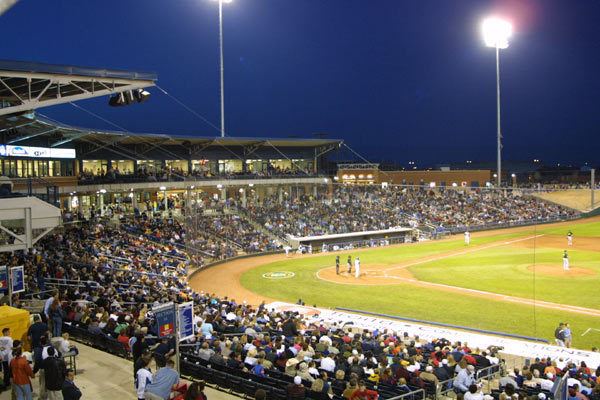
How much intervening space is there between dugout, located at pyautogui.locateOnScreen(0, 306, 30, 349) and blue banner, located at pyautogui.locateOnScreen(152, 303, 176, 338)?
394 cm

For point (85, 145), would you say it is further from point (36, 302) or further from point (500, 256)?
point (500, 256)

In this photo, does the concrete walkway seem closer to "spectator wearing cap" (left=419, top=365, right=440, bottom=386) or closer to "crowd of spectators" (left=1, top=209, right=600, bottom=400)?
"crowd of spectators" (left=1, top=209, right=600, bottom=400)

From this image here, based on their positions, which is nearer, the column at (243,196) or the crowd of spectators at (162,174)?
the crowd of spectators at (162,174)

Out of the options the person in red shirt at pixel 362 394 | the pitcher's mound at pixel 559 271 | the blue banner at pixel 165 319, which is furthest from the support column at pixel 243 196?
the person in red shirt at pixel 362 394

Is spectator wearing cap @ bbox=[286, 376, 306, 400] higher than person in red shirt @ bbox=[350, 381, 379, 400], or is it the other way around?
person in red shirt @ bbox=[350, 381, 379, 400]

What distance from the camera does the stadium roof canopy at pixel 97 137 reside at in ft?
87.0

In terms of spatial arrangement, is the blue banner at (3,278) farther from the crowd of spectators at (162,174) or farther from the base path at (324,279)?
the crowd of spectators at (162,174)

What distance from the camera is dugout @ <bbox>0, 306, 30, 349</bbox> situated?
10.6 meters

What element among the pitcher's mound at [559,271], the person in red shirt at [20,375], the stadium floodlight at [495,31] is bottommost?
the pitcher's mound at [559,271]

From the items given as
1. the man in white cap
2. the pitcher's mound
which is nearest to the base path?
the pitcher's mound

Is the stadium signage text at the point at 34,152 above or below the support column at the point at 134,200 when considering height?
above

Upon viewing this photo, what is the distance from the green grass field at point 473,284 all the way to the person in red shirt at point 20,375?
1692 centimetres

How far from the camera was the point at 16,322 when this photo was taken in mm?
10781

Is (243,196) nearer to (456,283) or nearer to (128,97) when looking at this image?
(456,283)
